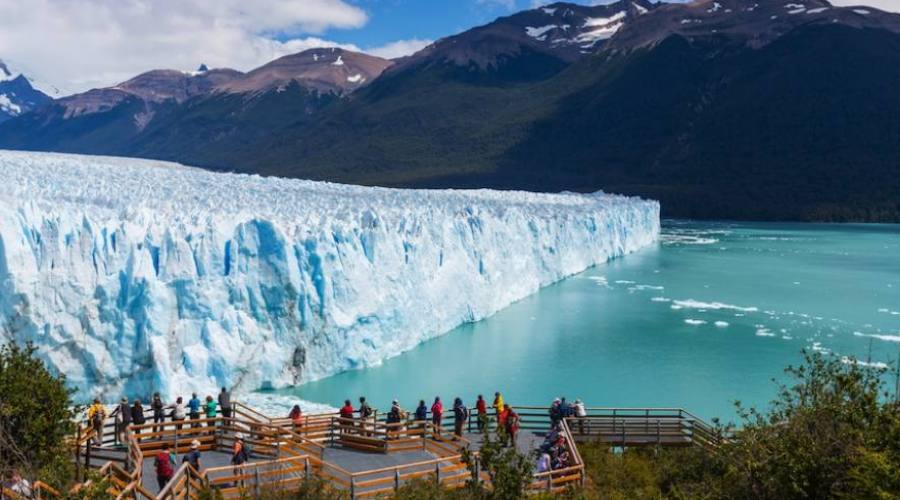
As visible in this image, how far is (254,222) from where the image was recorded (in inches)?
580

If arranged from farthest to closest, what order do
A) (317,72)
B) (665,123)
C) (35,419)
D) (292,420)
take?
(317,72), (665,123), (292,420), (35,419)

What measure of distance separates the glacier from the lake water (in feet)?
3.38

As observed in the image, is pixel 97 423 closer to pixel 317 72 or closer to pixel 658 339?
pixel 658 339

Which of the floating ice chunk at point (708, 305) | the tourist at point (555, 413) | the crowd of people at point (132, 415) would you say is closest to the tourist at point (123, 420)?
the crowd of people at point (132, 415)

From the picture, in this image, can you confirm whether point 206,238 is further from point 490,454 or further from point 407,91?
point 407,91

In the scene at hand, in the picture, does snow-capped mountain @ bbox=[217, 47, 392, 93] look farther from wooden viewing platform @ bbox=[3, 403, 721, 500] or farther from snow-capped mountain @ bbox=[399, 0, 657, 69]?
wooden viewing platform @ bbox=[3, 403, 721, 500]

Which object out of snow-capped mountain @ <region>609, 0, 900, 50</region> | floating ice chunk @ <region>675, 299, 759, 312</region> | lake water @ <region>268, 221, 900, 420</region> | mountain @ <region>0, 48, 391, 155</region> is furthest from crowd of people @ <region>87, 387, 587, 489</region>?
mountain @ <region>0, 48, 391, 155</region>

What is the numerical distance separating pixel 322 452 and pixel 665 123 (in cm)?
8234

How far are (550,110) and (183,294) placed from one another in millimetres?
80595

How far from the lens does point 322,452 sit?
8320 mm

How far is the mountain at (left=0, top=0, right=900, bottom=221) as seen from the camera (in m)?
68.1

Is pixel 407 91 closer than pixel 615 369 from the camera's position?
No

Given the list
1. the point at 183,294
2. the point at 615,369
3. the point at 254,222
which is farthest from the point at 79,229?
the point at 615,369

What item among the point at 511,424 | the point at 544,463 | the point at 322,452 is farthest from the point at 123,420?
the point at 544,463
